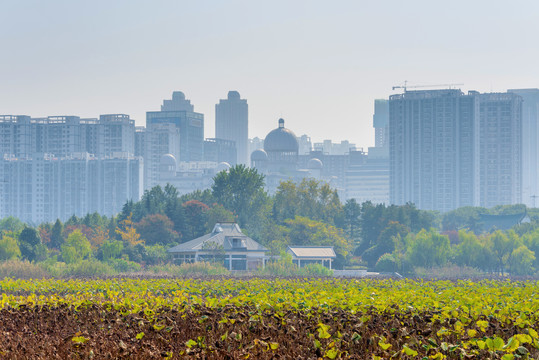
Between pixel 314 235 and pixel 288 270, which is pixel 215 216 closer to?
pixel 314 235

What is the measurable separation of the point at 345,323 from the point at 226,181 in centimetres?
13120

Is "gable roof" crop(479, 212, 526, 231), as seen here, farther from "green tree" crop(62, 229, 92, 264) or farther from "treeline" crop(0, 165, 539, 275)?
"green tree" crop(62, 229, 92, 264)

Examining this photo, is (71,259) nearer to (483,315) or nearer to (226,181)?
(226,181)

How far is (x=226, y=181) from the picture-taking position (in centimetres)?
15450

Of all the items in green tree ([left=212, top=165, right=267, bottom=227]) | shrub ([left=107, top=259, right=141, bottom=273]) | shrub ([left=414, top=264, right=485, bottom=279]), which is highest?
green tree ([left=212, top=165, right=267, bottom=227])

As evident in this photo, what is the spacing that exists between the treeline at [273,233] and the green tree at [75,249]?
0.37 ft

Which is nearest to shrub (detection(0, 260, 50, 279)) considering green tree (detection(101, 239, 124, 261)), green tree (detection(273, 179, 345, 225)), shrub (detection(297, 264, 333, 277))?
green tree (detection(101, 239, 124, 261))

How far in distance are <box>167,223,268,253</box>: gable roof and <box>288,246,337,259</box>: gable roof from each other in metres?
7.20

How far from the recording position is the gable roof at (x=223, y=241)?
123 m

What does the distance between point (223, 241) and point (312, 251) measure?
15.2 m

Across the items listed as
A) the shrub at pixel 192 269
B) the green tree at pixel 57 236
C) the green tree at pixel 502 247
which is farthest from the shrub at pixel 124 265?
the green tree at pixel 502 247

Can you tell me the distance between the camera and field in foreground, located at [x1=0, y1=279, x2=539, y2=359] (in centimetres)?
1847

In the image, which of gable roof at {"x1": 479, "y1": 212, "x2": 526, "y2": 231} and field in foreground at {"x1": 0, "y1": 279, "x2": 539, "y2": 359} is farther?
gable roof at {"x1": 479, "y1": 212, "x2": 526, "y2": 231}

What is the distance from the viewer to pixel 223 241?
124375 mm
